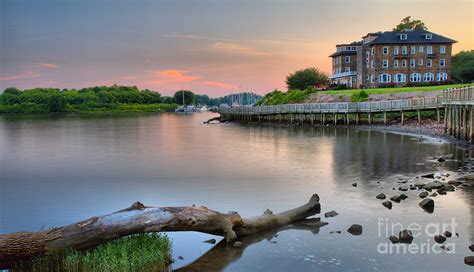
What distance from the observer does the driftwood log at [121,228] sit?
40.8 feet

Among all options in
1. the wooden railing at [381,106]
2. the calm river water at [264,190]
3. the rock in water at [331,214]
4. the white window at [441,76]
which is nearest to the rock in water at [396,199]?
the calm river water at [264,190]

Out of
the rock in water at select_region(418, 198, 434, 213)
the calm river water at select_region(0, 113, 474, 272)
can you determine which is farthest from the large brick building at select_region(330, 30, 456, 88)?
the rock in water at select_region(418, 198, 434, 213)

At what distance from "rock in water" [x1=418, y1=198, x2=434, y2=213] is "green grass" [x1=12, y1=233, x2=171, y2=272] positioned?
10.6 m

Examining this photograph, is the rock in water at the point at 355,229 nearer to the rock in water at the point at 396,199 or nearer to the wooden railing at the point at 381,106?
the rock in water at the point at 396,199

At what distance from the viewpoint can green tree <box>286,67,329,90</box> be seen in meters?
127

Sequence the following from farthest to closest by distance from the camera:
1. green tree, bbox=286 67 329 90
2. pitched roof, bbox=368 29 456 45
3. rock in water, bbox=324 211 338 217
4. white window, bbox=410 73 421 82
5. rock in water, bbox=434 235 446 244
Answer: green tree, bbox=286 67 329 90 < white window, bbox=410 73 421 82 < pitched roof, bbox=368 29 456 45 < rock in water, bbox=324 211 338 217 < rock in water, bbox=434 235 446 244

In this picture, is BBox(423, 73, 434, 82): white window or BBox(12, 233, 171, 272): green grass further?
BBox(423, 73, 434, 82): white window

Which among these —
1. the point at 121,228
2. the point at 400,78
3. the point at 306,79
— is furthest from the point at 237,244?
the point at 306,79

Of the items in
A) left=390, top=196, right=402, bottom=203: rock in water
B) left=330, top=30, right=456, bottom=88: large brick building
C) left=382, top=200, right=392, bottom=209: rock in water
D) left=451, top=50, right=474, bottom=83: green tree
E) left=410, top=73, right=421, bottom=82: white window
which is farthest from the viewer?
left=451, top=50, right=474, bottom=83: green tree

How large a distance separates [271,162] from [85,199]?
1659 centimetres

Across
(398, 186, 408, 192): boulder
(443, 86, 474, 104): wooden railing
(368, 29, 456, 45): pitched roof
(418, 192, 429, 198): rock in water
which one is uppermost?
(368, 29, 456, 45): pitched roof

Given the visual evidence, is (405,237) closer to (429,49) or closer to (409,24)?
(429,49)

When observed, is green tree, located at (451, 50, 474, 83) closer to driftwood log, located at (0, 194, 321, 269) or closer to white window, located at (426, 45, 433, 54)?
white window, located at (426, 45, 433, 54)

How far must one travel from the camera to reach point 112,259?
12.7 metres
